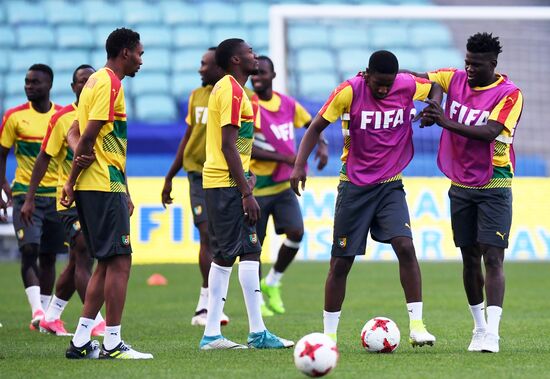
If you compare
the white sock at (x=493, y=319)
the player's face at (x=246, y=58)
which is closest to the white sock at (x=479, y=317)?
the white sock at (x=493, y=319)

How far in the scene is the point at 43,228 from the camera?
11.2 meters

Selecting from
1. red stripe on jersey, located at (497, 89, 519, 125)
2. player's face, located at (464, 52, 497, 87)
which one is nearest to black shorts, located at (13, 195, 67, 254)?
player's face, located at (464, 52, 497, 87)

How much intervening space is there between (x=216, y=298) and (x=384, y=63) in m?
2.23

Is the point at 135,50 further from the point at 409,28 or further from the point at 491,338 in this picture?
the point at 409,28

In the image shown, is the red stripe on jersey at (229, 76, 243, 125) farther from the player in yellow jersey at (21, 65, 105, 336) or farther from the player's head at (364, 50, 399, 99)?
the player in yellow jersey at (21, 65, 105, 336)

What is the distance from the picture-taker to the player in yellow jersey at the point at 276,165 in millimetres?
11945

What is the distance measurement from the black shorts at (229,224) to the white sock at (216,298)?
146 mm

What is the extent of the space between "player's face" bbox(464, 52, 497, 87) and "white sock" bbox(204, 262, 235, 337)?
240 centimetres

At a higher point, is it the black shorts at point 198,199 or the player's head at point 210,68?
the player's head at point 210,68

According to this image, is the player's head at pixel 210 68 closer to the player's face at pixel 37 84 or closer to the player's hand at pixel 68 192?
the player's face at pixel 37 84

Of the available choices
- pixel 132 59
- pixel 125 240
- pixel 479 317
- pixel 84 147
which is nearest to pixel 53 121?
pixel 132 59

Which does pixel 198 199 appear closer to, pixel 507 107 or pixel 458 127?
pixel 458 127

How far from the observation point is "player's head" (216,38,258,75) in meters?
8.71

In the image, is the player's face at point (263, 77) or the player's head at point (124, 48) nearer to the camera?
the player's head at point (124, 48)
